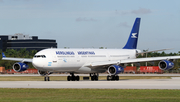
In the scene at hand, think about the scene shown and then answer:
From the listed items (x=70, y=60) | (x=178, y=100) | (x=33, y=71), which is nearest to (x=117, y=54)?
(x=70, y=60)

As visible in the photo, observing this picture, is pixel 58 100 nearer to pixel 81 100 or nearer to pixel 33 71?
pixel 81 100

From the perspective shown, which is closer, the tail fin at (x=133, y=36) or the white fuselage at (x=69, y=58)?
the white fuselage at (x=69, y=58)

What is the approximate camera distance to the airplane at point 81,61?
5055 centimetres

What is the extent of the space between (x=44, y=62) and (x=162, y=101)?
28.6 metres

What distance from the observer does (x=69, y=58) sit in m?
52.9

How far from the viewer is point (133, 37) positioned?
67250mm

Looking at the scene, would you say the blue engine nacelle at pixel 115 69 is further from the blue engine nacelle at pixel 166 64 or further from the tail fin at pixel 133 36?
the tail fin at pixel 133 36

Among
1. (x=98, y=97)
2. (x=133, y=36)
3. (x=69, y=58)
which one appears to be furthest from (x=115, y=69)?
(x=98, y=97)

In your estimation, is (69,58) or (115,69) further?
(69,58)

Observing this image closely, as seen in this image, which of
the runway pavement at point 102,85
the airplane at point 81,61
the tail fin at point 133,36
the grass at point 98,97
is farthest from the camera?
the tail fin at point 133,36

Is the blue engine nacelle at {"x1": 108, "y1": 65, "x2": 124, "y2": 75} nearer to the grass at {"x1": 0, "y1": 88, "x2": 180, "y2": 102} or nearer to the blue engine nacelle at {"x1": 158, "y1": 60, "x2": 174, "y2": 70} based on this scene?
→ the blue engine nacelle at {"x1": 158, "y1": 60, "x2": 174, "y2": 70}

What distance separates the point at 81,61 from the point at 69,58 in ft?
8.97

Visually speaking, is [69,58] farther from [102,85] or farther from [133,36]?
[133,36]

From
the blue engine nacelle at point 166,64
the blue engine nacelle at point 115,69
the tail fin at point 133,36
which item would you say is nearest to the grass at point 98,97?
the blue engine nacelle at point 166,64
